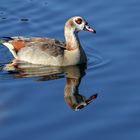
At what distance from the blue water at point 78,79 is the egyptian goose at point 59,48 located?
0.32 meters

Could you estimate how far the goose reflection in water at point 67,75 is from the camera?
545 inches

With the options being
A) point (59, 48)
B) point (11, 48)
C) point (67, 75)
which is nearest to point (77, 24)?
point (59, 48)

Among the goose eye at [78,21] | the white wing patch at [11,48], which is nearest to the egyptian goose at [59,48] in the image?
the goose eye at [78,21]

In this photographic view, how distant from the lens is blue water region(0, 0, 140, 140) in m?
12.4

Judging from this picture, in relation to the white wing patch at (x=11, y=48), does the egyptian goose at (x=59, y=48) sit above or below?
below

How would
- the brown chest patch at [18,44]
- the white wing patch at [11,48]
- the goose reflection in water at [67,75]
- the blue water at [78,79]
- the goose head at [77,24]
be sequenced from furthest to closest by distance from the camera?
the white wing patch at [11,48] → the brown chest patch at [18,44] → the goose head at [77,24] → the goose reflection in water at [67,75] → the blue water at [78,79]

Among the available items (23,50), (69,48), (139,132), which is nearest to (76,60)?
(69,48)

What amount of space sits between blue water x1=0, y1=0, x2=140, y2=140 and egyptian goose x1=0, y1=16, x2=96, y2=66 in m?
0.32

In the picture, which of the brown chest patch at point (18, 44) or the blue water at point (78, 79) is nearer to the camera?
the blue water at point (78, 79)

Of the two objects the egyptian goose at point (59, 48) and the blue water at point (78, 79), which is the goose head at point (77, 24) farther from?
the blue water at point (78, 79)

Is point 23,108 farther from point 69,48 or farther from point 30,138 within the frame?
point 69,48

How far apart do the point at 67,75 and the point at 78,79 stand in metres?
0.44

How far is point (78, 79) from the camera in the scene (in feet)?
49.9

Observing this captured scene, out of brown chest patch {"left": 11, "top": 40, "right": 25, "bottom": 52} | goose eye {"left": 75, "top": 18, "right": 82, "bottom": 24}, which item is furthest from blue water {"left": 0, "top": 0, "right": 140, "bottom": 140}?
goose eye {"left": 75, "top": 18, "right": 82, "bottom": 24}
